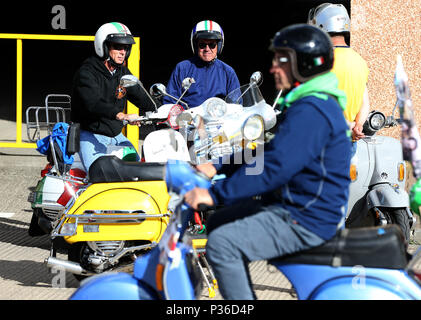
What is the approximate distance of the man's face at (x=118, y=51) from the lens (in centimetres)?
573

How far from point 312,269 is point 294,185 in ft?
1.18

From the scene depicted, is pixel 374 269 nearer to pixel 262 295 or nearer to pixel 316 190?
pixel 316 190

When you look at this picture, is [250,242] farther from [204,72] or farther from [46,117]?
[46,117]

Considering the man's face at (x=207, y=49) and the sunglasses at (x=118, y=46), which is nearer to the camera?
the sunglasses at (x=118, y=46)

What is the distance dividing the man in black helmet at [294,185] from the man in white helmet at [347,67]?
195 cm

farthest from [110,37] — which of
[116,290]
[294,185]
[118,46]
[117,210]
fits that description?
[294,185]

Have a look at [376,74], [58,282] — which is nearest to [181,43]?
[376,74]

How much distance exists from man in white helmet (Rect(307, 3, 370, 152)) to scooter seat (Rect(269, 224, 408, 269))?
210 cm

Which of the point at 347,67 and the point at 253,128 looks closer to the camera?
the point at 253,128

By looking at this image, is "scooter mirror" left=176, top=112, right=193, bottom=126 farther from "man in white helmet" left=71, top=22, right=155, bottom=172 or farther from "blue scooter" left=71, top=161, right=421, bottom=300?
"blue scooter" left=71, top=161, right=421, bottom=300

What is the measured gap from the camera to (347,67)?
5.02 metres

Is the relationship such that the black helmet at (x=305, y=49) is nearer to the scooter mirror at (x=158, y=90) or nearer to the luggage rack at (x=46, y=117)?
the scooter mirror at (x=158, y=90)

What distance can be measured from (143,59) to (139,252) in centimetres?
1408

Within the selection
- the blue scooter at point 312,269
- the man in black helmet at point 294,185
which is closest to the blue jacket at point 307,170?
the man in black helmet at point 294,185
